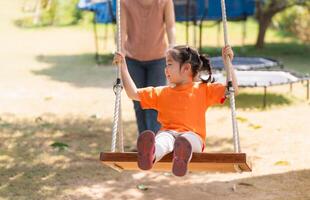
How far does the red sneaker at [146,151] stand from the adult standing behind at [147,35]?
1650mm

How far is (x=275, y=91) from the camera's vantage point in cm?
885

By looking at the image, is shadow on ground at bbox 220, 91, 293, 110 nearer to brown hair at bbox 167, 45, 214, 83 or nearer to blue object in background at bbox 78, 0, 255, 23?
blue object in background at bbox 78, 0, 255, 23

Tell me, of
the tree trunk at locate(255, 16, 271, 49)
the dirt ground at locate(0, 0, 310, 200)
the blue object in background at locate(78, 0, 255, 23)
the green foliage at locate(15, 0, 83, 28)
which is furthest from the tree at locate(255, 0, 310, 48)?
the green foliage at locate(15, 0, 83, 28)

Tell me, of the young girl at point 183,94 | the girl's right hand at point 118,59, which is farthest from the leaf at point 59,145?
the girl's right hand at point 118,59

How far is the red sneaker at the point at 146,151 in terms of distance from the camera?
3.30m

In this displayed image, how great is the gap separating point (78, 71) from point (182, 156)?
24.9 ft

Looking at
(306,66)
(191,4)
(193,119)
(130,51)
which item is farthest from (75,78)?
(193,119)

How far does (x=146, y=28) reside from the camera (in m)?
4.98

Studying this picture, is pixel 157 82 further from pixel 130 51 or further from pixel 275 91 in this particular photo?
pixel 275 91

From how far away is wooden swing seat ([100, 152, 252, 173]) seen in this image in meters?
3.15

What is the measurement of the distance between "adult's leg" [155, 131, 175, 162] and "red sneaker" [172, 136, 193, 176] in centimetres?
14

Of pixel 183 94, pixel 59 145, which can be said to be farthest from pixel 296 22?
pixel 183 94

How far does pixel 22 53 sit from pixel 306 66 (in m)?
5.32

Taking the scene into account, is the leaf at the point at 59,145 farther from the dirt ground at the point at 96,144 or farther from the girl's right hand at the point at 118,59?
the girl's right hand at the point at 118,59
